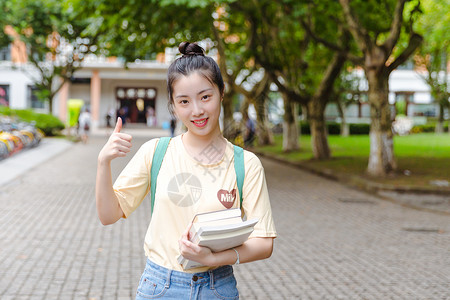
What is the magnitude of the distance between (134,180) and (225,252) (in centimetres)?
47

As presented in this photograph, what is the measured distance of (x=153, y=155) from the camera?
2.30m

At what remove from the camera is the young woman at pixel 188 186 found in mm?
2174

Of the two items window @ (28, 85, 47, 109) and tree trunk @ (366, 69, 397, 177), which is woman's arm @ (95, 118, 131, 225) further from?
window @ (28, 85, 47, 109)

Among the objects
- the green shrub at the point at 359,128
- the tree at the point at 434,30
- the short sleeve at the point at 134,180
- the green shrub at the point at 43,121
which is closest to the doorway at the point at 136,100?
the green shrub at the point at 359,128

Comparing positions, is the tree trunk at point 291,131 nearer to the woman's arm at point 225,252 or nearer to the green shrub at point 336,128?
the green shrub at point 336,128

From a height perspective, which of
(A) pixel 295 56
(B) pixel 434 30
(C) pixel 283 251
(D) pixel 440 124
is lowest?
(C) pixel 283 251

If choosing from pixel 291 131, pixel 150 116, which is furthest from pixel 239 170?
pixel 150 116

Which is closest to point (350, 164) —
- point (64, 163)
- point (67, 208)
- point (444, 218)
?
point (444, 218)

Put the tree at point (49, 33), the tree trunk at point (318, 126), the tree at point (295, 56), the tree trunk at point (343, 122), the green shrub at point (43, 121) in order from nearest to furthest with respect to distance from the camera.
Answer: the tree at point (295, 56), the tree trunk at point (318, 126), the green shrub at point (43, 121), the tree at point (49, 33), the tree trunk at point (343, 122)

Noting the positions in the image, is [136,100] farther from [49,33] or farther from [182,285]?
[182,285]

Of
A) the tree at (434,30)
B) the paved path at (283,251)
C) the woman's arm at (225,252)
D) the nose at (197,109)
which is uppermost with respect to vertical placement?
the tree at (434,30)

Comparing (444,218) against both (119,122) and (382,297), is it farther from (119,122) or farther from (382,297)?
(119,122)

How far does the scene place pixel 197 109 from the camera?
217 centimetres

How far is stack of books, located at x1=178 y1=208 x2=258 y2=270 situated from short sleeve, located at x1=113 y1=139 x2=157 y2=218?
14.9 inches
